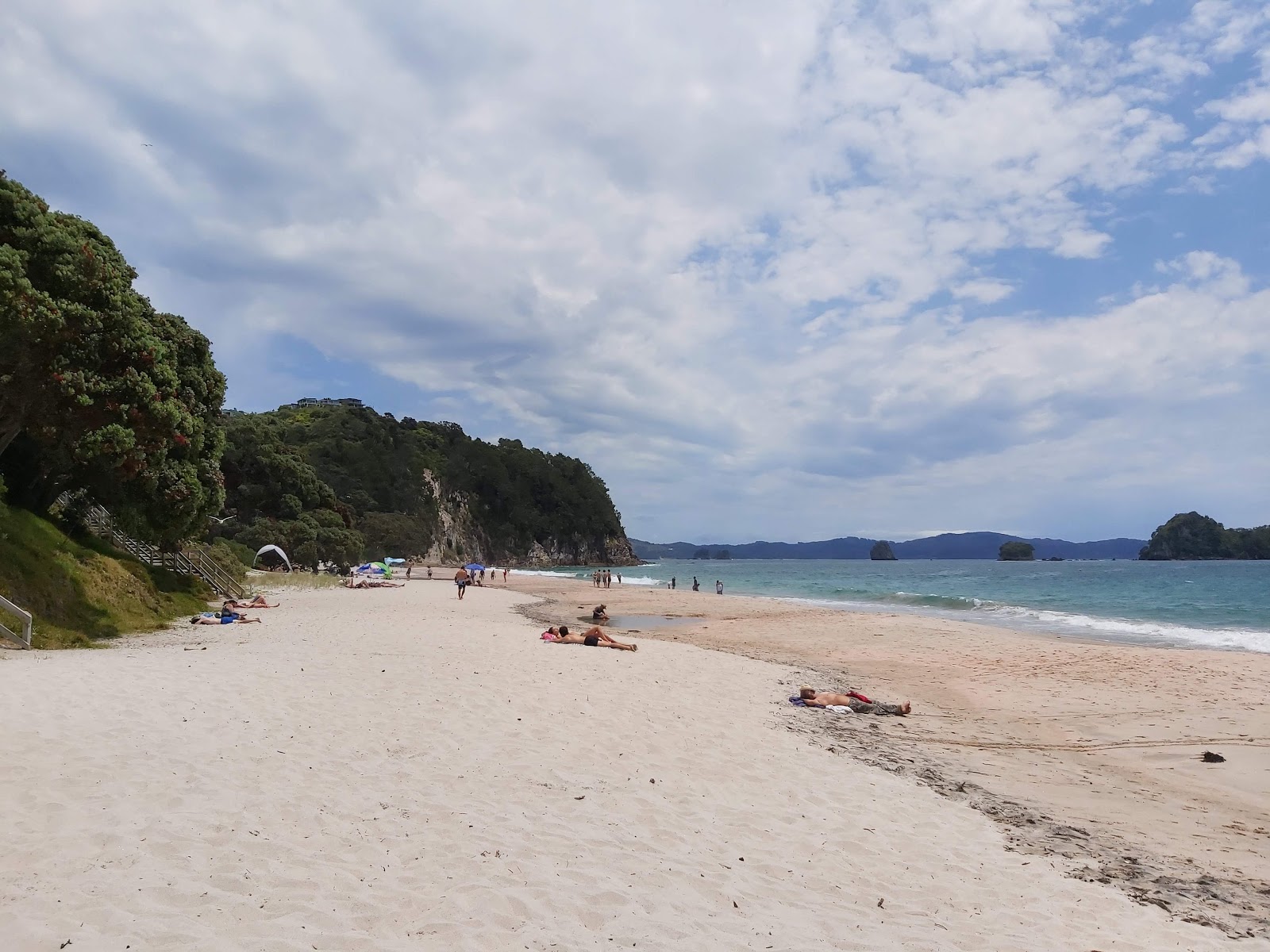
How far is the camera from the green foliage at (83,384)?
43.6 feet

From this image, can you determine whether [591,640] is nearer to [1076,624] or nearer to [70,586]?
[70,586]

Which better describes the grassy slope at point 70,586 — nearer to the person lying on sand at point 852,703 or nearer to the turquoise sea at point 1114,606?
the person lying on sand at point 852,703

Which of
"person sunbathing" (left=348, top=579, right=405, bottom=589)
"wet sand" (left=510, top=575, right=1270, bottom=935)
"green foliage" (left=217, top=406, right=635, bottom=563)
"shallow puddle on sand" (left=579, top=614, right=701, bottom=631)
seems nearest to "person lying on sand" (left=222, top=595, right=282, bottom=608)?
"shallow puddle on sand" (left=579, top=614, right=701, bottom=631)

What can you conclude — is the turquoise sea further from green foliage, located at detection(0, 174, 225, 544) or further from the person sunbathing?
green foliage, located at detection(0, 174, 225, 544)

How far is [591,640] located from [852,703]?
6.82 meters

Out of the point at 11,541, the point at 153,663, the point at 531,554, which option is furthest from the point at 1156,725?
the point at 531,554

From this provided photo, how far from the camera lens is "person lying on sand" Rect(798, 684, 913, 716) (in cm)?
1189

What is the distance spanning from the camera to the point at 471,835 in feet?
18.0

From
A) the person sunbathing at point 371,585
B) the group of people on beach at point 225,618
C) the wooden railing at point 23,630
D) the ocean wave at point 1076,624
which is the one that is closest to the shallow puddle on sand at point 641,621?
the group of people on beach at point 225,618

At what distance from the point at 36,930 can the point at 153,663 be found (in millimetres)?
9275

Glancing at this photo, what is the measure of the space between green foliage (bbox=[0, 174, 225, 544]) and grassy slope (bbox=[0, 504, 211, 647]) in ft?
4.35

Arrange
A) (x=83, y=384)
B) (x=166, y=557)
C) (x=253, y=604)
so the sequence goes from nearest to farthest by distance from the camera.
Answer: (x=83, y=384), (x=166, y=557), (x=253, y=604)

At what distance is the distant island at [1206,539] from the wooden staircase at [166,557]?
622 feet

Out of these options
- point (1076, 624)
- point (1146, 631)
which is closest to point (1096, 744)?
point (1146, 631)
